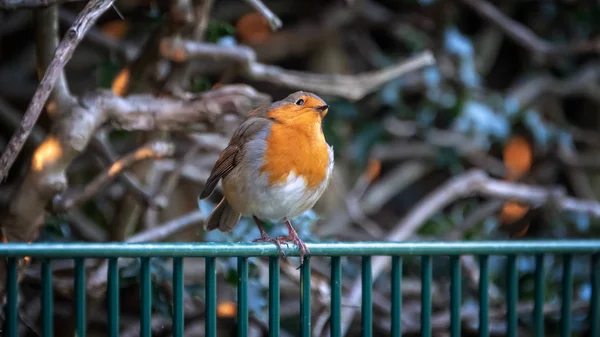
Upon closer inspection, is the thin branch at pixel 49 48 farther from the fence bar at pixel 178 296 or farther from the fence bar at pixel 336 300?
the fence bar at pixel 336 300

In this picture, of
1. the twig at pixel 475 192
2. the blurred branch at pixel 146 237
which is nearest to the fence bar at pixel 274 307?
the blurred branch at pixel 146 237

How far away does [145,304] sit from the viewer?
158cm

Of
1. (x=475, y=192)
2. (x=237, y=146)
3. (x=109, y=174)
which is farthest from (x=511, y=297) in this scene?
(x=475, y=192)

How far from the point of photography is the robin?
2201mm

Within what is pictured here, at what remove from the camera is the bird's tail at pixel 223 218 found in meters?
2.41

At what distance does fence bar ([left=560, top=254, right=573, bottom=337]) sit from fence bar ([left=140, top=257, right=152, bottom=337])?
1.08 metres

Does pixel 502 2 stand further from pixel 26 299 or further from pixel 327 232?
pixel 26 299

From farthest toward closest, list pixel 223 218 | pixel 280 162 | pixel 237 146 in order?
pixel 223 218
pixel 237 146
pixel 280 162

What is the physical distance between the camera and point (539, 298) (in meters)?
1.97

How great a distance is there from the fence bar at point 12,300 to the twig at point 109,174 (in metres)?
0.94

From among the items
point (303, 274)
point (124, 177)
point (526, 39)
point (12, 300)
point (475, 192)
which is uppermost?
point (12, 300)

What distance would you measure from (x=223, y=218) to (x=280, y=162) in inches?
13.3

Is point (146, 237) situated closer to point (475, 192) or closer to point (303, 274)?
point (303, 274)

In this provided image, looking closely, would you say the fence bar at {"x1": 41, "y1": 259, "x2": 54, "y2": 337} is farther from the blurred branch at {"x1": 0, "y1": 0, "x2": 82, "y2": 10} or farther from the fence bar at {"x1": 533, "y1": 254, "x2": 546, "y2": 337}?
the fence bar at {"x1": 533, "y1": 254, "x2": 546, "y2": 337}
